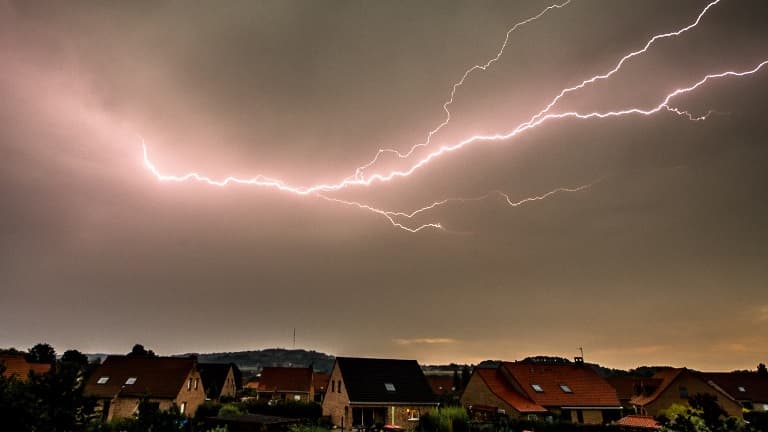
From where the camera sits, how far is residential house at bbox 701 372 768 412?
4869cm

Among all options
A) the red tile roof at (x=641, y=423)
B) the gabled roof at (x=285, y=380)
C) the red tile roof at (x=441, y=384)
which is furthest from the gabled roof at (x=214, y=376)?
the red tile roof at (x=641, y=423)

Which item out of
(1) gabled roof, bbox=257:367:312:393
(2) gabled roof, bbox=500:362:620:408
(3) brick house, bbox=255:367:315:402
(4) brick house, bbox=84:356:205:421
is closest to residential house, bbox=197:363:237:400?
(3) brick house, bbox=255:367:315:402

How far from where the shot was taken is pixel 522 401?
1323 inches

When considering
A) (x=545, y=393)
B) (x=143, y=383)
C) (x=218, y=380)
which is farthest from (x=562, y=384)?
(x=218, y=380)

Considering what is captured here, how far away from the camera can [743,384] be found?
5156 centimetres

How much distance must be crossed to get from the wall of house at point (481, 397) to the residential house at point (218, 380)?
2869 cm

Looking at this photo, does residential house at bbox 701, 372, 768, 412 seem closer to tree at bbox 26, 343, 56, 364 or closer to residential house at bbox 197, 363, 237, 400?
A: residential house at bbox 197, 363, 237, 400

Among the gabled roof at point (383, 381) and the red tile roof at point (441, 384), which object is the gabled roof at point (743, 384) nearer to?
the gabled roof at point (383, 381)

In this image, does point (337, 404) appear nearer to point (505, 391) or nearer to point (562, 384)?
point (505, 391)

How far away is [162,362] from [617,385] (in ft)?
175

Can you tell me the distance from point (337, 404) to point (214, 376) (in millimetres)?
29132

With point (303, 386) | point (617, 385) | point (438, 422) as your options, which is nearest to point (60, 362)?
point (438, 422)

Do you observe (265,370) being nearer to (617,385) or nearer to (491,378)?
(491,378)

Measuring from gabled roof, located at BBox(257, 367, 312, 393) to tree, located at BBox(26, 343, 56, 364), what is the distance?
41.9 m
